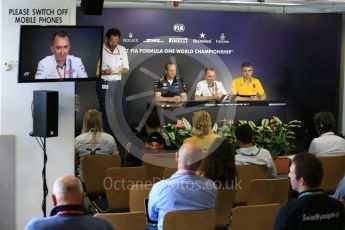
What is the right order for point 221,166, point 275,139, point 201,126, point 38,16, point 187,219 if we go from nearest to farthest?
point 187,219 → point 221,166 → point 38,16 → point 201,126 → point 275,139

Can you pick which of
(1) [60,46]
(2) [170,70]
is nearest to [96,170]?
(1) [60,46]

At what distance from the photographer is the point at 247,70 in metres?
12.1

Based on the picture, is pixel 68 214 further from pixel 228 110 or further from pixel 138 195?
pixel 228 110

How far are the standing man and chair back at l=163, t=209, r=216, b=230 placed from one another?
21.0 ft

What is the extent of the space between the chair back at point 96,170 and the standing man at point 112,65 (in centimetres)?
401

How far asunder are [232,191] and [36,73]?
213 centimetres

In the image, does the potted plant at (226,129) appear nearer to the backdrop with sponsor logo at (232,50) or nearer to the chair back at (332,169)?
the backdrop with sponsor logo at (232,50)

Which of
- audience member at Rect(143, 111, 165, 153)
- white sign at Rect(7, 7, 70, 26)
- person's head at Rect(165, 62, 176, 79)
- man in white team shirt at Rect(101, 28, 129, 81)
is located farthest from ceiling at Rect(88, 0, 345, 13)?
white sign at Rect(7, 7, 70, 26)

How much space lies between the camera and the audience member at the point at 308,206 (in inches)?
154

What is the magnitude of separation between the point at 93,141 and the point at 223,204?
2.28 meters

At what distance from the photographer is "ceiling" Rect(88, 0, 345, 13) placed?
11.8 meters

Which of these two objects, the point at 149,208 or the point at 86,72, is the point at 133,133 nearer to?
the point at 86,72

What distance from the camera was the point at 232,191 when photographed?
599 cm

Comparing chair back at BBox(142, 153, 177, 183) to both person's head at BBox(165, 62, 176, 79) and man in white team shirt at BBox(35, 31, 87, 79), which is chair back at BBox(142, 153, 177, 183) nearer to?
man in white team shirt at BBox(35, 31, 87, 79)
